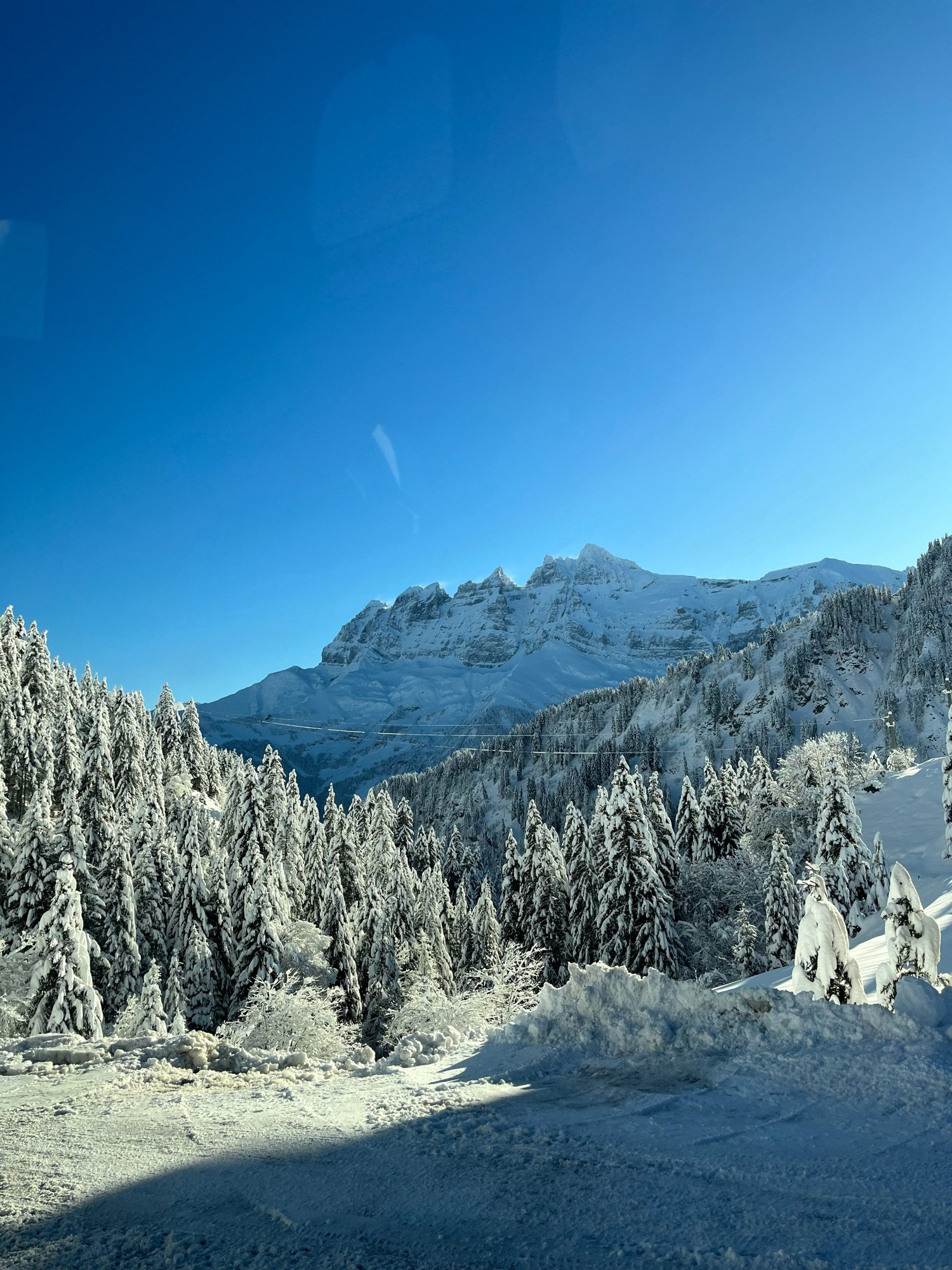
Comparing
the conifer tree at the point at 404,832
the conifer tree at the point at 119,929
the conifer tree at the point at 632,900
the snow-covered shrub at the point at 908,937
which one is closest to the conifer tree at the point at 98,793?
the conifer tree at the point at 119,929

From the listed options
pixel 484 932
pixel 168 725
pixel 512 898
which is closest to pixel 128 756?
pixel 168 725

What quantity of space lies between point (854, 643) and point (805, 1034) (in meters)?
200

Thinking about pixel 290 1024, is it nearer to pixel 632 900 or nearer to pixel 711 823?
pixel 632 900

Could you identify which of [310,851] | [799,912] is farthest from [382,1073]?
[310,851]

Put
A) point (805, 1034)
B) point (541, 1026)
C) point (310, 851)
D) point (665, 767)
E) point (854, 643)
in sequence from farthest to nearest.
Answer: point (854, 643)
point (665, 767)
point (310, 851)
point (541, 1026)
point (805, 1034)

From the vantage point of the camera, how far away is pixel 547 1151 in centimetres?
571

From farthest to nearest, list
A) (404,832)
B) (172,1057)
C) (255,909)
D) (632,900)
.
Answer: (404,832)
(632,900)
(255,909)
(172,1057)

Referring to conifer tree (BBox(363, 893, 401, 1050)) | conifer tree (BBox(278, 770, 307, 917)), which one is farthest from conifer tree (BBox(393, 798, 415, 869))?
conifer tree (BBox(363, 893, 401, 1050))

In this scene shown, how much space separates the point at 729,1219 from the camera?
4.48m

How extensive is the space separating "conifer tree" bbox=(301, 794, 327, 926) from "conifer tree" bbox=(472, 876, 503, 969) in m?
10.9

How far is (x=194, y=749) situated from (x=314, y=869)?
2806cm

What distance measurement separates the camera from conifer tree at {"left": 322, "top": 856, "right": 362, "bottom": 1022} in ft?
121

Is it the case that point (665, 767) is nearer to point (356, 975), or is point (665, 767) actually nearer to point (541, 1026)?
point (356, 975)

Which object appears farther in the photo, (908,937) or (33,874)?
(33,874)
